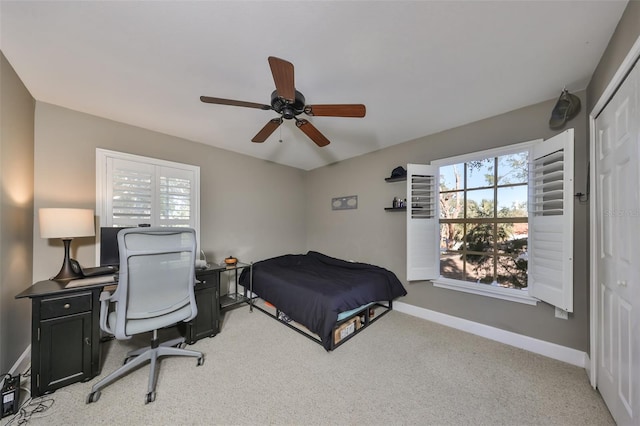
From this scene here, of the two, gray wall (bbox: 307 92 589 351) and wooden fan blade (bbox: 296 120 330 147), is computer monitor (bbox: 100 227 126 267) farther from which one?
gray wall (bbox: 307 92 589 351)

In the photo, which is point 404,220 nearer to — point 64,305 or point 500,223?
point 500,223

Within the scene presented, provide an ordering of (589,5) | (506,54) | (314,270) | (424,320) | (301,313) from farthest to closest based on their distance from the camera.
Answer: (314,270) → (424,320) → (301,313) → (506,54) → (589,5)

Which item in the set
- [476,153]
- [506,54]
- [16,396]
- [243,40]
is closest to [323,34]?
[243,40]

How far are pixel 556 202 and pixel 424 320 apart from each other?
76.5 inches

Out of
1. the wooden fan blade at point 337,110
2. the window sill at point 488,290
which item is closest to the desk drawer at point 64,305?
the wooden fan blade at point 337,110

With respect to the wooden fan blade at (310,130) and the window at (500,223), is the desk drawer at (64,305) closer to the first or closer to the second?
the wooden fan blade at (310,130)

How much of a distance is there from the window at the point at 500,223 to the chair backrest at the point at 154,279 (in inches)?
99.3

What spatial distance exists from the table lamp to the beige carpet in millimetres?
858

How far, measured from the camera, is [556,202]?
1943 mm

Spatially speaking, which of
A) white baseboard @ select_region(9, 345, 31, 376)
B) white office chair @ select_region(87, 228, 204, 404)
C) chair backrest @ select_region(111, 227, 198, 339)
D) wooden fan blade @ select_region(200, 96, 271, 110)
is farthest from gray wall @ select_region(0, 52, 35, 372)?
wooden fan blade @ select_region(200, 96, 271, 110)

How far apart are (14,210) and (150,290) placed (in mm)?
1358

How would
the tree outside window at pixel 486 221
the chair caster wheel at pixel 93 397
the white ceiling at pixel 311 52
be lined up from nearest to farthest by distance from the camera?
the white ceiling at pixel 311 52 → the chair caster wheel at pixel 93 397 → the tree outside window at pixel 486 221

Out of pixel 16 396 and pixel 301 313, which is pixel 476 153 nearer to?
pixel 301 313

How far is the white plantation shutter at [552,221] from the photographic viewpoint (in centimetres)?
186
